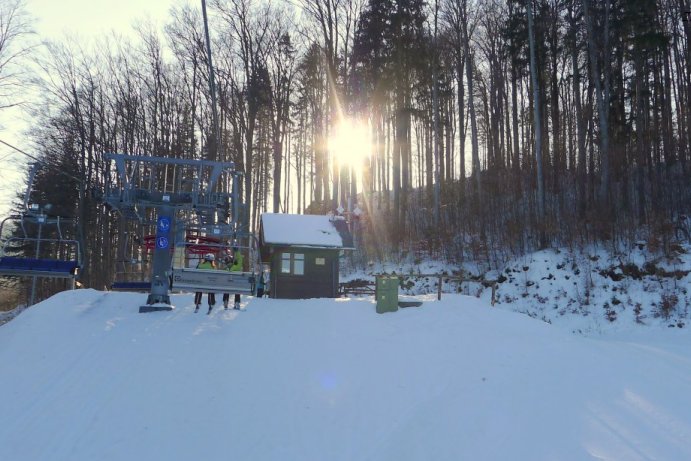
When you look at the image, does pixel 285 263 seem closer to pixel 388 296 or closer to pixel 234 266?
pixel 234 266

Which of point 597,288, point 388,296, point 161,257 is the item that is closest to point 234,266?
point 161,257

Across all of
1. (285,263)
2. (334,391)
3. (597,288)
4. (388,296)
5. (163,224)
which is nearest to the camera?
(334,391)

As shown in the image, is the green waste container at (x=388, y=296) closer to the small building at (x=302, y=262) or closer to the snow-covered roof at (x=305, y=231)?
the small building at (x=302, y=262)

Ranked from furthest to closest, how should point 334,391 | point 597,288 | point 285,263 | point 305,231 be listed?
point 305,231, point 285,263, point 597,288, point 334,391

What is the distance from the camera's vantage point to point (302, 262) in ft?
70.9

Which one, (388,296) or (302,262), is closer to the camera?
(388,296)

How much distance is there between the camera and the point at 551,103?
33.1m

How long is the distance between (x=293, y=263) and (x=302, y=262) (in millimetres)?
377

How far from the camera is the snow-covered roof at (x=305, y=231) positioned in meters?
21.4

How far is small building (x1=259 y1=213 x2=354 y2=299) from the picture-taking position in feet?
70.0

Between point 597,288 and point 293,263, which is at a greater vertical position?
point 293,263

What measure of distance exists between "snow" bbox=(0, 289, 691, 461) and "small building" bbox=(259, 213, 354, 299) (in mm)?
7025

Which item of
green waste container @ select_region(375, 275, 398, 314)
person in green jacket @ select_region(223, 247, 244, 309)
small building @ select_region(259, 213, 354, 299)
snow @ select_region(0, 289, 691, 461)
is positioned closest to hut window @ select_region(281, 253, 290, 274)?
small building @ select_region(259, 213, 354, 299)

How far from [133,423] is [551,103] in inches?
1264
